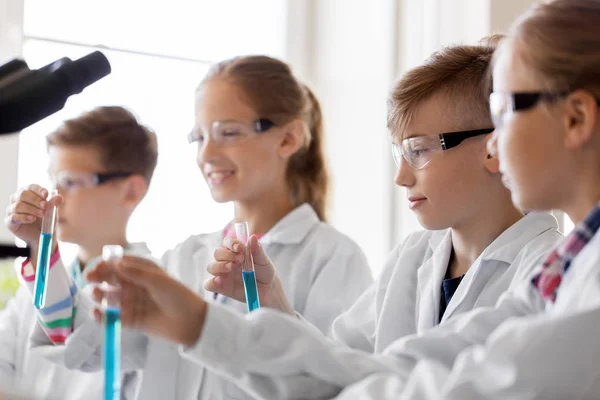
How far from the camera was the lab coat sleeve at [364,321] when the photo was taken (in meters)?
1.62

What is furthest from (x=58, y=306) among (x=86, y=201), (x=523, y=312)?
(x=523, y=312)

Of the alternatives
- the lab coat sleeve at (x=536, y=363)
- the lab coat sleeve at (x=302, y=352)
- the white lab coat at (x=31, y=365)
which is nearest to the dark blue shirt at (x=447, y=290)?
the lab coat sleeve at (x=302, y=352)

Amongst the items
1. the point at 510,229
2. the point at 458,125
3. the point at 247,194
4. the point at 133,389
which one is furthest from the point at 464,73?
the point at 133,389

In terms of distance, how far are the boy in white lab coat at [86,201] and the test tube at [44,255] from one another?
1.35 feet

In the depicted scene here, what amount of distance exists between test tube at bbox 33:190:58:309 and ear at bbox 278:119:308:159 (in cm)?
66

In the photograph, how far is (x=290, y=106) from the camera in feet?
7.04

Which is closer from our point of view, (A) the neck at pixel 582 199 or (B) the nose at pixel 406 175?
(A) the neck at pixel 582 199

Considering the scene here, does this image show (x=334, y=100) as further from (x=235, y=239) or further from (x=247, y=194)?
(x=235, y=239)

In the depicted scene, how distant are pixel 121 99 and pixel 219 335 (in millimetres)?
1706

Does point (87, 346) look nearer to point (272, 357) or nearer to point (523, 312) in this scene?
point (272, 357)

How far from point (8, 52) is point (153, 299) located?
164 centimetres

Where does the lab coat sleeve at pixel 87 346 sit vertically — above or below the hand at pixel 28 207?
below

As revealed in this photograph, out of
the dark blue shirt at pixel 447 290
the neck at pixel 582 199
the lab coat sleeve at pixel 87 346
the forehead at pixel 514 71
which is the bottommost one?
the lab coat sleeve at pixel 87 346

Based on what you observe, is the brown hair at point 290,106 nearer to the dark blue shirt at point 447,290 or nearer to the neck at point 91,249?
the neck at point 91,249
